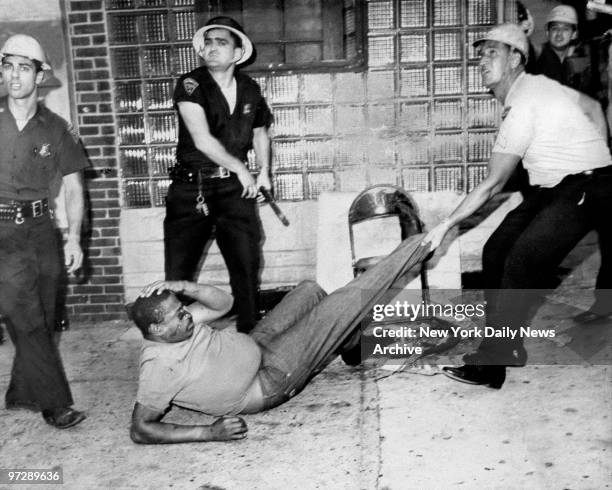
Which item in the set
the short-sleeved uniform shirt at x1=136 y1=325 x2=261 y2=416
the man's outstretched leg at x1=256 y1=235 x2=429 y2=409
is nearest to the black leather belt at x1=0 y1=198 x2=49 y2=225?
the short-sleeved uniform shirt at x1=136 y1=325 x2=261 y2=416

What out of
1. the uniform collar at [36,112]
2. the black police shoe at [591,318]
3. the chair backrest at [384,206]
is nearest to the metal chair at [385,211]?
the chair backrest at [384,206]

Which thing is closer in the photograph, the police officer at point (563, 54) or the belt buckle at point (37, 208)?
the belt buckle at point (37, 208)

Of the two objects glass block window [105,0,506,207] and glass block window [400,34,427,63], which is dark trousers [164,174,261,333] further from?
glass block window [400,34,427,63]

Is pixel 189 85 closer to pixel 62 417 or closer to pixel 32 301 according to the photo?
pixel 32 301

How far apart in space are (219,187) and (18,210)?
1520mm

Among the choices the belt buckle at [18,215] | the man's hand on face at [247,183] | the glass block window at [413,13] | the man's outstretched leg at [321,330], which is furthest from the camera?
the glass block window at [413,13]

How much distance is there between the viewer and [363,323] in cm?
433

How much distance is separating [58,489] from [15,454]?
52 cm

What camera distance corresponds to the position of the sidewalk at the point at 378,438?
318 centimetres

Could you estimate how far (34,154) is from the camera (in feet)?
13.1

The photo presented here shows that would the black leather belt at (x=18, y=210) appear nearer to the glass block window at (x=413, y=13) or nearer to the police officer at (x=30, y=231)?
the police officer at (x=30, y=231)

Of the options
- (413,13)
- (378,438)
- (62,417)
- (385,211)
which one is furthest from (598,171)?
(62,417)

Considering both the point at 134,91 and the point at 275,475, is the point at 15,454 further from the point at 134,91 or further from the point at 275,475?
the point at 134,91

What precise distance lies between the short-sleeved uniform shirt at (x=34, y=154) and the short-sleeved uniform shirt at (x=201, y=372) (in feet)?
3.94
